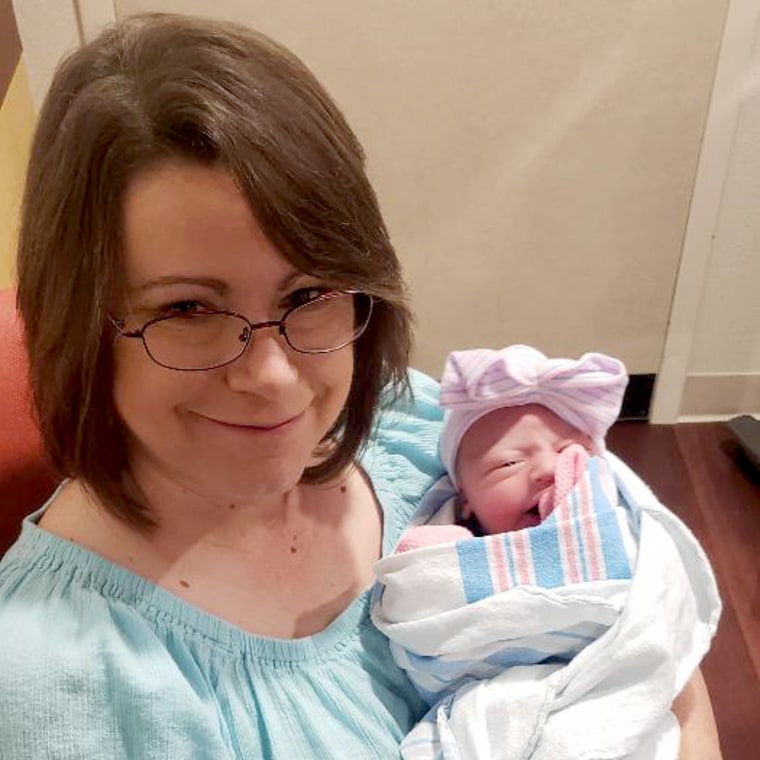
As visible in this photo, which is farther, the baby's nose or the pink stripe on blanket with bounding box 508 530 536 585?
the baby's nose

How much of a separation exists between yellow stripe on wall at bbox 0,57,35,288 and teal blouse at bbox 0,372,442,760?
0.81 m

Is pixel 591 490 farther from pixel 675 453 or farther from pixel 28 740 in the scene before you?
pixel 675 453

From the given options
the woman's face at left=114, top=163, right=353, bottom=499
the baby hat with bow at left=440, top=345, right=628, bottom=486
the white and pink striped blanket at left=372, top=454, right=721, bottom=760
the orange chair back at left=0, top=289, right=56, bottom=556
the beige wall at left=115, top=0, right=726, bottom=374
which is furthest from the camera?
the beige wall at left=115, top=0, right=726, bottom=374

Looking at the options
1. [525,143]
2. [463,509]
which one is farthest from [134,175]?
[525,143]

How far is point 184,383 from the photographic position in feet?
2.56

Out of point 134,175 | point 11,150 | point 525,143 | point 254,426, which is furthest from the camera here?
point 525,143

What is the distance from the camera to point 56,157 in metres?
0.76

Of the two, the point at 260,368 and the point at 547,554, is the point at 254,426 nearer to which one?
the point at 260,368

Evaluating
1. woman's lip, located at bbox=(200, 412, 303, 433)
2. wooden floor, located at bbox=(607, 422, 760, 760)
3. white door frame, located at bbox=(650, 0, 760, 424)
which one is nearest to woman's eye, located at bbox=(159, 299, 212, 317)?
woman's lip, located at bbox=(200, 412, 303, 433)

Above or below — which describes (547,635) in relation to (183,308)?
below

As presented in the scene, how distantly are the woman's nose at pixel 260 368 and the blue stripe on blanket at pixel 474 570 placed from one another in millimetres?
313

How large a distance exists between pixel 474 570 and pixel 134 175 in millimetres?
534

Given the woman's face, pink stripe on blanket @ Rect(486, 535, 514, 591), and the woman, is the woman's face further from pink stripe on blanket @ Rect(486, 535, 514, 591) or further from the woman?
pink stripe on blanket @ Rect(486, 535, 514, 591)

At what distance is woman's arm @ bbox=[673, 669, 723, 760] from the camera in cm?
100
